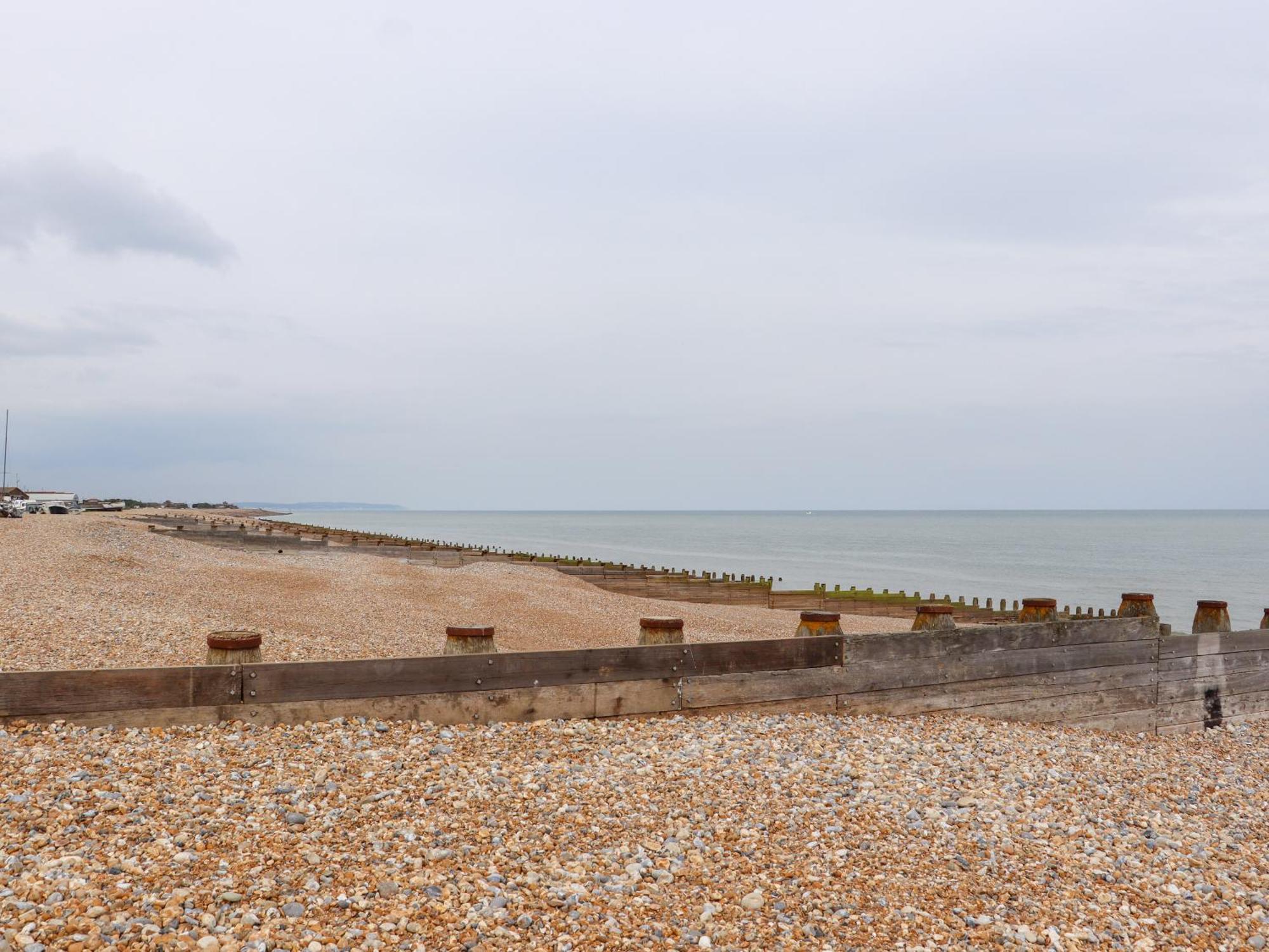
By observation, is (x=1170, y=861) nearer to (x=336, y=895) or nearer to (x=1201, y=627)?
(x=336, y=895)

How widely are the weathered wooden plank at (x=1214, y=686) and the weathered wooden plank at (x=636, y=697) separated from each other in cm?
777

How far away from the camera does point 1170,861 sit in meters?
6.41

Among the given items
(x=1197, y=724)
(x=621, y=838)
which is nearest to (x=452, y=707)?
(x=621, y=838)

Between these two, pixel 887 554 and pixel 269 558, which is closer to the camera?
pixel 269 558

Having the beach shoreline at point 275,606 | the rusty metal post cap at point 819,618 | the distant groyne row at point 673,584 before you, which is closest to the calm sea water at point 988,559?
the distant groyne row at point 673,584

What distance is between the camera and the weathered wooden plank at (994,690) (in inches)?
371

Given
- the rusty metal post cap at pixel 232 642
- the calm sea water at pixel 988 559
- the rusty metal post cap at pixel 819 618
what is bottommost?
the calm sea water at pixel 988 559

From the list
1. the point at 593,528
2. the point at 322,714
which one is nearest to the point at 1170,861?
the point at 322,714

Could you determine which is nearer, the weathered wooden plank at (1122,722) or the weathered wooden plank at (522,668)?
the weathered wooden plank at (522,668)

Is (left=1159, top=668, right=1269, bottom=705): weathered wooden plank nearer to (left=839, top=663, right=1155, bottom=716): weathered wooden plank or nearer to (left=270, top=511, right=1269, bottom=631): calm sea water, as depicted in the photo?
(left=839, top=663, right=1155, bottom=716): weathered wooden plank

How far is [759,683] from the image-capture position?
29.1 feet

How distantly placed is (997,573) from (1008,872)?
223 feet

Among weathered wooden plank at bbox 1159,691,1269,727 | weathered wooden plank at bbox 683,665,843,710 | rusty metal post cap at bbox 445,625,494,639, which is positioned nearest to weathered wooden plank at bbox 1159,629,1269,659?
weathered wooden plank at bbox 1159,691,1269,727

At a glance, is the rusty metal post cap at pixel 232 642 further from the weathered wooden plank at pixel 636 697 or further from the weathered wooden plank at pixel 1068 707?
the weathered wooden plank at pixel 1068 707
